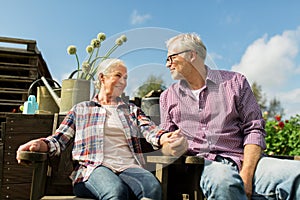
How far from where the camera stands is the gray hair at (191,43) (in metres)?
1.93

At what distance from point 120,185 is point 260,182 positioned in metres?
0.66

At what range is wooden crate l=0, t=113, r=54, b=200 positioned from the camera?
2117 millimetres

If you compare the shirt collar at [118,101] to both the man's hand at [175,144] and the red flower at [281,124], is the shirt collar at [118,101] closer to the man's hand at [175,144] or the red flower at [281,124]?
the man's hand at [175,144]

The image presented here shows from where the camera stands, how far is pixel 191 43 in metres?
1.95

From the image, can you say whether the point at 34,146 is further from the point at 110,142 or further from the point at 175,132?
the point at 175,132

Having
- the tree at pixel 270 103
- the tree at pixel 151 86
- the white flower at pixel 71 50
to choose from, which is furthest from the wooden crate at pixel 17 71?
the tree at pixel 270 103

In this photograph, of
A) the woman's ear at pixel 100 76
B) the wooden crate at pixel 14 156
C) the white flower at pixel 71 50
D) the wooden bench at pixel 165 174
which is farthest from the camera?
the white flower at pixel 71 50

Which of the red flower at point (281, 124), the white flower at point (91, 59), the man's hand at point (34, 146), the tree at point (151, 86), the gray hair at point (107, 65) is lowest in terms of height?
the man's hand at point (34, 146)

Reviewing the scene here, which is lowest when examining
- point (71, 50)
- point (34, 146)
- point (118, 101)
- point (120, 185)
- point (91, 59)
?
point (120, 185)

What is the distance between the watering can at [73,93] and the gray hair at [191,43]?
0.73m

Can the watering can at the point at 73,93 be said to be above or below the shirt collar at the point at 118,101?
above

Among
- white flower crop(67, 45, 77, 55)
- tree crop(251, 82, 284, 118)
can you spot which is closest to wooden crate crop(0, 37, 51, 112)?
white flower crop(67, 45, 77, 55)

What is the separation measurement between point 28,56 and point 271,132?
362 centimetres

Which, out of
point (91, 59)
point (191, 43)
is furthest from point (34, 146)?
point (191, 43)
